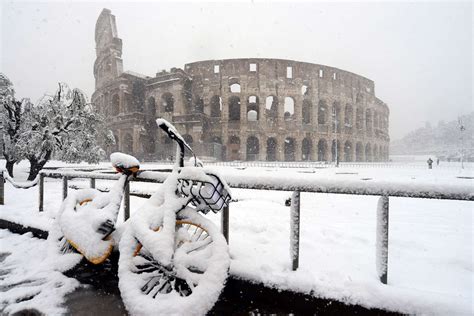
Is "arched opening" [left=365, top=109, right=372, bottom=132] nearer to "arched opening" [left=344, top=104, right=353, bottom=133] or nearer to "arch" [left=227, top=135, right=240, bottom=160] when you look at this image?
"arched opening" [left=344, top=104, right=353, bottom=133]

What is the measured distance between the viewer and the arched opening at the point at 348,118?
3759cm

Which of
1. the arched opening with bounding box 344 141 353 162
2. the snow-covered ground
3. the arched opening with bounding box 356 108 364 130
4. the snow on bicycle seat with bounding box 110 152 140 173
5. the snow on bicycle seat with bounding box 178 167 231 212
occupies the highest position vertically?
the arched opening with bounding box 356 108 364 130

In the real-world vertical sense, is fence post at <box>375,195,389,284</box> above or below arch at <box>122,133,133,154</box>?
below

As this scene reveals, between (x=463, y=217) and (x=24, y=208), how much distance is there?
9.04 meters

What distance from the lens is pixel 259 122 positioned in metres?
32.5

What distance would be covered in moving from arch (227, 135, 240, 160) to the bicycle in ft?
101

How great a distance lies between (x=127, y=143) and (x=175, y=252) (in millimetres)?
36608

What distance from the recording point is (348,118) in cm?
3944

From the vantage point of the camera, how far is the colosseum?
105ft

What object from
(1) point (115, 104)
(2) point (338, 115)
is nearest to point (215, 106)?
(1) point (115, 104)

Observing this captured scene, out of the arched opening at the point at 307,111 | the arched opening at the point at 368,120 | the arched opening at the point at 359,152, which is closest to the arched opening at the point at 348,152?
the arched opening at the point at 359,152

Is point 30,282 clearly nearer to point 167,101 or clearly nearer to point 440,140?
point 167,101

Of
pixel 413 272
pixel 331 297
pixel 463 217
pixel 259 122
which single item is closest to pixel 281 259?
pixel 331 297

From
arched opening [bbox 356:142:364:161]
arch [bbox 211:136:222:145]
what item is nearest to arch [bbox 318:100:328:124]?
arched opening [bbox 356:142:364:161]
